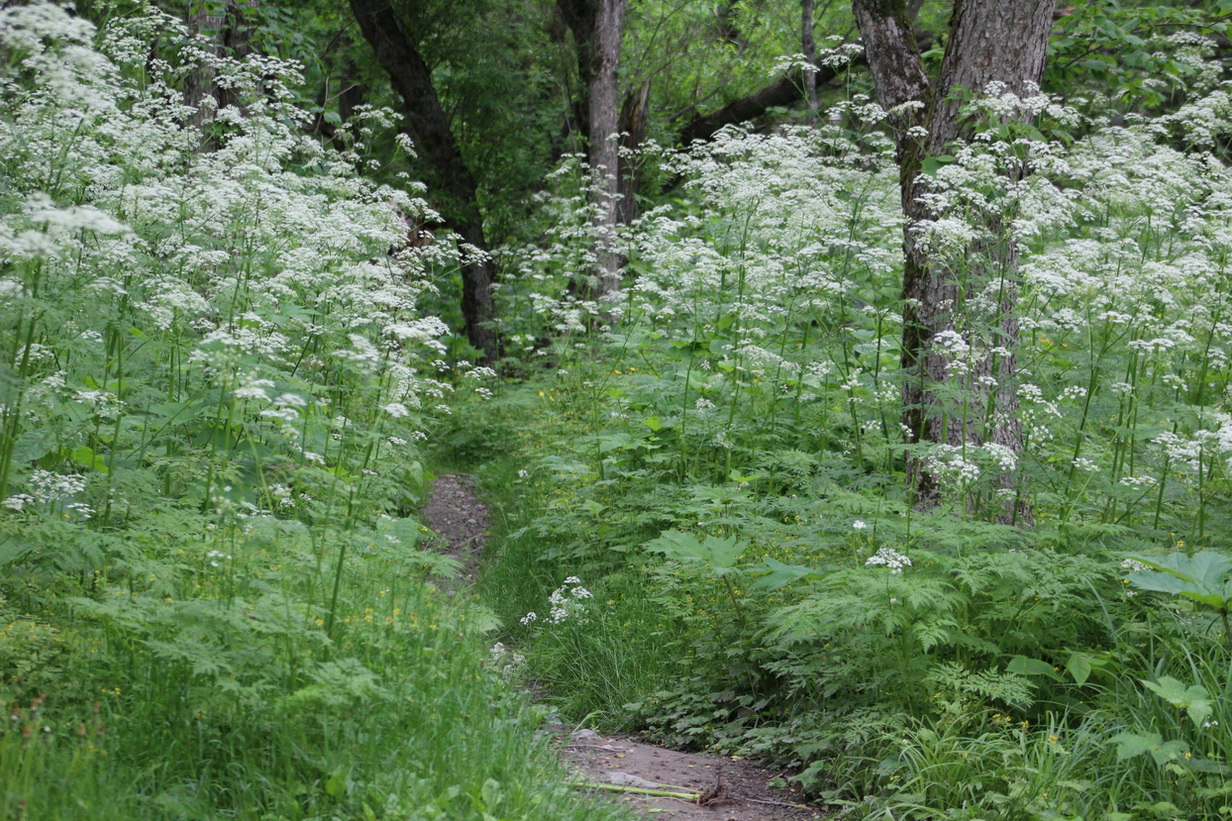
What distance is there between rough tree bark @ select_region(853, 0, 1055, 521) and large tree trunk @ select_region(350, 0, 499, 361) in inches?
312

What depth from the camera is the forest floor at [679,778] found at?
350 centimetres

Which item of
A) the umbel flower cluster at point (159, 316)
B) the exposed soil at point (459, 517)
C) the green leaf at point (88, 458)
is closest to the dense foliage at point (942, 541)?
the exposed soil at point (459, 517)

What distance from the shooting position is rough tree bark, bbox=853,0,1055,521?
15.0 ft

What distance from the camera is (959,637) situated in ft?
11.8

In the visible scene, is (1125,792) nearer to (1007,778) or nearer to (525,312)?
(1007,778)

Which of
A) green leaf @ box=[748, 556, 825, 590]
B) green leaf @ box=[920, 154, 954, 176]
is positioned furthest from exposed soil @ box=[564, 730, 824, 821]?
green leaf @ box=[920, 154, 954, 176]

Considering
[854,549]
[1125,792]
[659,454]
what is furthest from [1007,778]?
[659,454]

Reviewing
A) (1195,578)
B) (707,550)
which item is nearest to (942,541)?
(1195,578)

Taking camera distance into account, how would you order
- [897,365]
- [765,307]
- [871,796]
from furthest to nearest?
1. [897,365]
2. [765,307]
3. [871,796]

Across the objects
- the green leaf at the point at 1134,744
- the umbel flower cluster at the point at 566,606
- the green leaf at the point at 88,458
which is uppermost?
the green leaf at the point at 88,458

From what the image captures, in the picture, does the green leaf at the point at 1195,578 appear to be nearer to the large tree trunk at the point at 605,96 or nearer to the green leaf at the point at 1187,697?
the green leaf at the point at 1187,697

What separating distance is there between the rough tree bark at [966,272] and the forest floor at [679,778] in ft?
5.26

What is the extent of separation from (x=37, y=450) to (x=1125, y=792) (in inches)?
162

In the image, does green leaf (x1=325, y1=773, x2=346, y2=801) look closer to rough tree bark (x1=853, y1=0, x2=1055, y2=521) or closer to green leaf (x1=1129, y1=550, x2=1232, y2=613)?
green leaf (x1=1129, y1=550, x2=1232, y2=613)
